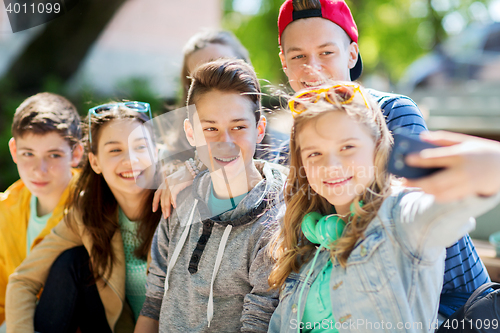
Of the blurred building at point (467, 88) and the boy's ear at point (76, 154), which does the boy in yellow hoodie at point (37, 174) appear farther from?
the blurred building at point (467, 88)

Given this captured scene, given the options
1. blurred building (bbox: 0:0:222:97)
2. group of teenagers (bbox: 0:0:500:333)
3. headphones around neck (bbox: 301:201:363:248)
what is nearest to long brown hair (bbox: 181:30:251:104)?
group of teenagers (bbox: 0:0:500:333)

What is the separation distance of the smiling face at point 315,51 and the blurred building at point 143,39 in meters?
6.13

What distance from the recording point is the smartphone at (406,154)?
112cm

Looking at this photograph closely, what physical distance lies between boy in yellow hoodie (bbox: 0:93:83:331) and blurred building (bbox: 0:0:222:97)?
554 cm

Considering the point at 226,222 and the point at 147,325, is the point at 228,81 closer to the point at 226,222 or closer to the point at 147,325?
the point at 226,222

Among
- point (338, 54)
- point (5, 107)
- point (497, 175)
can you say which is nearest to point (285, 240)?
point (497, 175)

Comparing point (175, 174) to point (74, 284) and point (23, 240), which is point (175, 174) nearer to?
point (74, 284)

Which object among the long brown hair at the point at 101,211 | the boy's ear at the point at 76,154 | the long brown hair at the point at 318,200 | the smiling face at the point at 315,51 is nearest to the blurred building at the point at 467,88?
the smiling face at the point at 315,51

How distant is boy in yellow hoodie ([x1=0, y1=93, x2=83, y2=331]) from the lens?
2463 mm

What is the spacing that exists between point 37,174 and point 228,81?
1324 millimetres

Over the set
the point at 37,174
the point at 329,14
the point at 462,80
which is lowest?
the point at 37,174

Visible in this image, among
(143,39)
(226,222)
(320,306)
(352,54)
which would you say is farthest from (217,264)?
(143,39)

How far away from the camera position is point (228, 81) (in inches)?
72.2

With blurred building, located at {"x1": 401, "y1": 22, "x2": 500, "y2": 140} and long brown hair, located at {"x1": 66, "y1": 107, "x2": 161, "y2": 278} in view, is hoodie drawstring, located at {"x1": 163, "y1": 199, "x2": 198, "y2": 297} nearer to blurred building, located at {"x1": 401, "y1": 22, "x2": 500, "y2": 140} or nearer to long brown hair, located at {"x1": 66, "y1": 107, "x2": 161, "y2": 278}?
long brown hair, located at {"x1": 66, "y1": 107, "x2": 161, "y2": 278}
